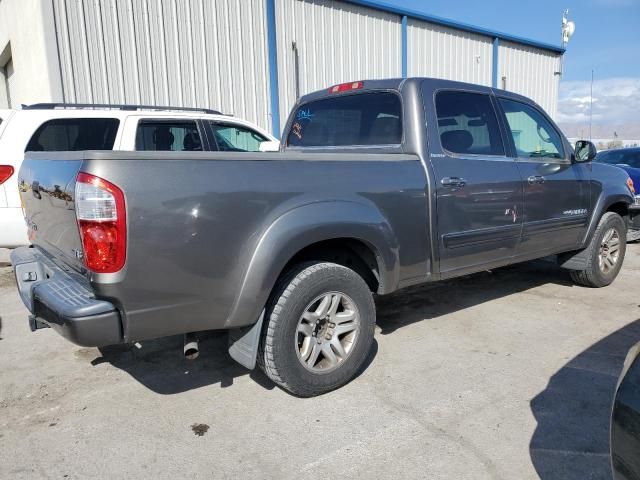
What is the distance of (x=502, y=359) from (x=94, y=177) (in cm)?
289

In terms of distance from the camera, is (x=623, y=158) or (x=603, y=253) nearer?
(x=603, y=253)

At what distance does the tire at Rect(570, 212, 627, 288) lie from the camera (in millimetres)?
5074

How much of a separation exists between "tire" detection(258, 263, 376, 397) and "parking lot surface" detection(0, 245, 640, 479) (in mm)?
176

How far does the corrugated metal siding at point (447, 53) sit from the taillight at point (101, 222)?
12377mm

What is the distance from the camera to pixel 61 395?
3143 mm

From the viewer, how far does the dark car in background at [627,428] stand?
4.90 ft

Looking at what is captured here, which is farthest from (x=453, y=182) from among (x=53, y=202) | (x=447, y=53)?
(x=447, y=53)

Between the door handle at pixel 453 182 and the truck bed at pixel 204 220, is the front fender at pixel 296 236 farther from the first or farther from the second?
the door handle at pixel 453 182

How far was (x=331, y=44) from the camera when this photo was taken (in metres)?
11.7

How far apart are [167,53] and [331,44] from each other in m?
4.00

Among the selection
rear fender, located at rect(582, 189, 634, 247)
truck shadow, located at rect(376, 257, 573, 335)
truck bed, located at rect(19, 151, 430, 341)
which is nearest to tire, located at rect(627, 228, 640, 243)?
truck shadow, located at rect(376, 257, 573, 335)

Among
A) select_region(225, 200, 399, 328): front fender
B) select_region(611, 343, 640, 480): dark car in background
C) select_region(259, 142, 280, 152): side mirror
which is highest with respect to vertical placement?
select_region(259, 142, 280, 152): side mirror

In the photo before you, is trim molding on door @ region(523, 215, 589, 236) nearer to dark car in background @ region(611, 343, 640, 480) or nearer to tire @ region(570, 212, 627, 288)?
tire @ region(570, 212, 627, 288)

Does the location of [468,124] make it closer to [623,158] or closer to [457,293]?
[457,293]
